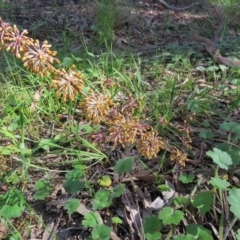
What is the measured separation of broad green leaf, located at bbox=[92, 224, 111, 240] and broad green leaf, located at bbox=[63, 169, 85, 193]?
0.61 ft

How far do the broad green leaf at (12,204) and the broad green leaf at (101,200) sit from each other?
0.94 feet

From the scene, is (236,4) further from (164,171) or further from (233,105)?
(164,171)

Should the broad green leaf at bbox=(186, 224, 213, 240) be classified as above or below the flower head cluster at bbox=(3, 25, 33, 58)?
below

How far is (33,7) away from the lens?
3773mm

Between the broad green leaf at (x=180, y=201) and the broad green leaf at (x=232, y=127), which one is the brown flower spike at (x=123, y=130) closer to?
the broad green leaf at (x=180, y=201)

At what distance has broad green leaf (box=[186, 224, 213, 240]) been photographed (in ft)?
4.37

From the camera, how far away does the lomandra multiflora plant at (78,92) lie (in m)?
1.26

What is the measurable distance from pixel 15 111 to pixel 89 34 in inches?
58.3

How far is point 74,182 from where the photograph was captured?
1488 millimetres

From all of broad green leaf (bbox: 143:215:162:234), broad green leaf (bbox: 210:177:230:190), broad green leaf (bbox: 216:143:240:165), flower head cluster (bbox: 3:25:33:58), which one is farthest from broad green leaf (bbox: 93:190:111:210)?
flower head cluster (bbox: 3:25:33:58)

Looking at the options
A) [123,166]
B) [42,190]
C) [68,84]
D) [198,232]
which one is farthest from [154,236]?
[68,84]

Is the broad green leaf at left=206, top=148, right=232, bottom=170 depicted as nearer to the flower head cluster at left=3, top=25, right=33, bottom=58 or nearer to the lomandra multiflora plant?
the lomandra multiflora plant

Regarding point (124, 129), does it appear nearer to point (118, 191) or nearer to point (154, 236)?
point (118, 191)

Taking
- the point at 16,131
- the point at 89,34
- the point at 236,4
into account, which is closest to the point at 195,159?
the point at 16,131
